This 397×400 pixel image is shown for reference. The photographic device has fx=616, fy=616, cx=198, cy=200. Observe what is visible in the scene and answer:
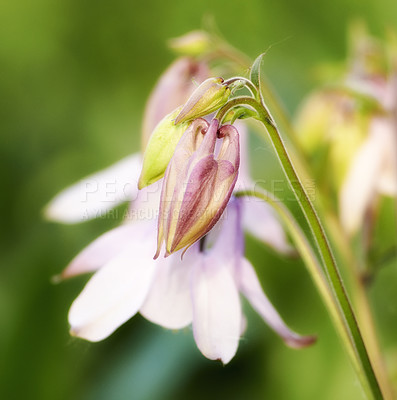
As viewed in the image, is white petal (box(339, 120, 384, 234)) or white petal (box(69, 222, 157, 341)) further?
white petal (box(339, 120, 384, 234))

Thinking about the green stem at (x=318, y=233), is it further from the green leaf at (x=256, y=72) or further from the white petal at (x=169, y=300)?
the white petal at (x=169, y=300)

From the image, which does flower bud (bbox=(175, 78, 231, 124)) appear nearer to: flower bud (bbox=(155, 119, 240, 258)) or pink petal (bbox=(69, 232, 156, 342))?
flower bud (bbox=(155, 119, 240, 258))

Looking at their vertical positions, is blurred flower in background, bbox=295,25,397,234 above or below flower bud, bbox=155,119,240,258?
above

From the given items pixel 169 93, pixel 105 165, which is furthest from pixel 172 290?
pixel 105 165

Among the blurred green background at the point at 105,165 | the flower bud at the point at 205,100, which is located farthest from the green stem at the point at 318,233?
the blurred green background at the point at 105,165

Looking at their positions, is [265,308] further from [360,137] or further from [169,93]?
[360,137]

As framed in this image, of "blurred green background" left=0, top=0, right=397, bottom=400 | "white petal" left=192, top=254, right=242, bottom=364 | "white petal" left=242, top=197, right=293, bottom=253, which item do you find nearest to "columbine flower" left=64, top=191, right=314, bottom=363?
"white petal" left=192, top=254, right=242, bottom=364
